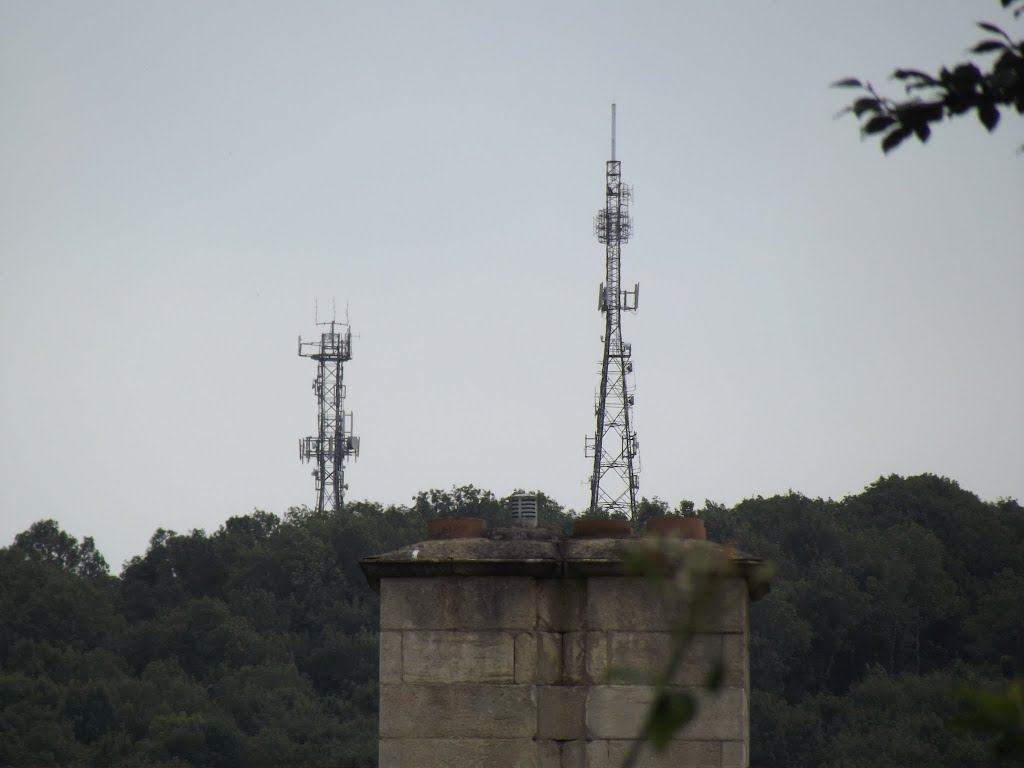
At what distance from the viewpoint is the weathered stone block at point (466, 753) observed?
243 inches

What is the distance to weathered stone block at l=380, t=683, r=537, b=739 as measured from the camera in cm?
620

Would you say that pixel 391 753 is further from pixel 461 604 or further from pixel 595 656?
pixel 595 656

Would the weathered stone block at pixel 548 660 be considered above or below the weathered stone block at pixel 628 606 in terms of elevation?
below

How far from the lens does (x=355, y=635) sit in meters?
54.8

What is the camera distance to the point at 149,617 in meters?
59.6

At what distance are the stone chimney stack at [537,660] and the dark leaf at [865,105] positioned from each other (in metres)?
2.20

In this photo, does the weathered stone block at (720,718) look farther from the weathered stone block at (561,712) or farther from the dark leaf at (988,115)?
the dark leaf at (988,115)

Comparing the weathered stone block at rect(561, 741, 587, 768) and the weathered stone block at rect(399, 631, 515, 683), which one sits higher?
the weathered stone block at rect(399, 631, 515, 683)

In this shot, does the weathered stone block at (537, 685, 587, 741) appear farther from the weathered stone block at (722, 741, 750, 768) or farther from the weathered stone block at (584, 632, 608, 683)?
the weathered stone block at (722, 741, 750, 768)

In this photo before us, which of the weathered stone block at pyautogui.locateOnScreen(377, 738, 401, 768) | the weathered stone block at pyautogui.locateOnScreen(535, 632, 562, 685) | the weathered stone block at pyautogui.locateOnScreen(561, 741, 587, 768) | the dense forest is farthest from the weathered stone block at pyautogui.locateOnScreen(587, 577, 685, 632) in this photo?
the dense forest

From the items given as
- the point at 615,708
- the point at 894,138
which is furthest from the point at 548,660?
the point at 894,138

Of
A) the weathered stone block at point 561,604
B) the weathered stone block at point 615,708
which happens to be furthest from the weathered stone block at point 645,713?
the weathered stone block at point 561,604

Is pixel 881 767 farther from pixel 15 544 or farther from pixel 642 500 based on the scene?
pixel 15 544

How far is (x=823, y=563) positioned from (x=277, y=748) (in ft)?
51.3
